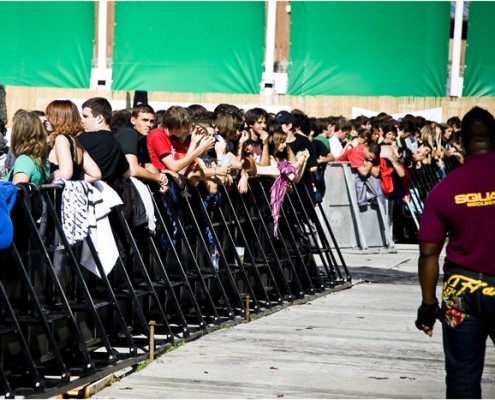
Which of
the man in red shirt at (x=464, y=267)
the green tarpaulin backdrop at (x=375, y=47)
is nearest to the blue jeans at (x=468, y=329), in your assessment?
the man in red shirt at (x=464, y=267)

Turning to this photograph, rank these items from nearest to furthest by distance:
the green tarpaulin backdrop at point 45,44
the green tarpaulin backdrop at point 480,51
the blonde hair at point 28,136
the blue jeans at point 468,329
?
1. the blue jeans at point 468,329
2. the blonde hair at point 28,136
3. the green tarpaulin backdrop at point 480,51
4. the green tarpaulin backdrop at point 45,44

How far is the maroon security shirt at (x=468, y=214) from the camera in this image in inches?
260

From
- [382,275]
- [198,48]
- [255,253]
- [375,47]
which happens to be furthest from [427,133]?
[198,48]

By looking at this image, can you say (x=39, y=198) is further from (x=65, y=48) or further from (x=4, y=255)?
(x=65, y=48)

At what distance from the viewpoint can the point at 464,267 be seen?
6.68 meters

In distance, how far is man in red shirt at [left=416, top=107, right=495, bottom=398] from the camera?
6.56 m

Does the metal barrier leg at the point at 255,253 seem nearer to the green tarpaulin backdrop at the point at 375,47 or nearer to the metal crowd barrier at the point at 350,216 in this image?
the metal crowd barrier at the point at 350,216

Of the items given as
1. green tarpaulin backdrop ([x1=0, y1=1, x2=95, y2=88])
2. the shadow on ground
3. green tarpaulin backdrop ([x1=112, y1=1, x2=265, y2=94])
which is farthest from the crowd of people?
green tarpaulin backdrop ([x1=0, y1=1, x2=95, y2=88])

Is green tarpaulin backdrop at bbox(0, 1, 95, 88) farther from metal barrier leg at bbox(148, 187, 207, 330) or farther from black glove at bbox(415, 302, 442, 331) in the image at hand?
black glove at bbox(415, 302, 442, 331)

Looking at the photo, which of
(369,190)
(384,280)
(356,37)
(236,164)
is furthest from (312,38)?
(236,164)

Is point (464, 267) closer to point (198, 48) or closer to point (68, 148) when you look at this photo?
point (68, 148)

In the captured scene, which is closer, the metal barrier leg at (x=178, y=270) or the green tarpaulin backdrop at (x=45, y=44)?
the metal barrier leg at (x=178, y=270)

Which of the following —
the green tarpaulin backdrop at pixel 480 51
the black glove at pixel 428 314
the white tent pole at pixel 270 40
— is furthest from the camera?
the white tent pole at pixel 270 40

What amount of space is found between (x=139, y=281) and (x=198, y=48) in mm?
29271
